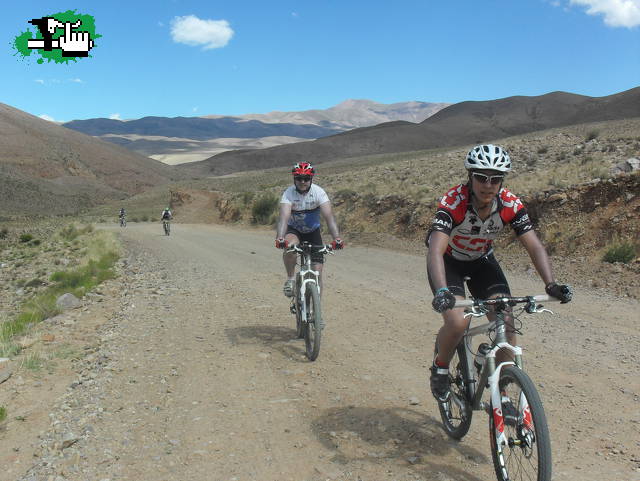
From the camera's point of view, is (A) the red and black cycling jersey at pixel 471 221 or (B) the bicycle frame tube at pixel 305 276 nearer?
(A) the red and black cycling jersey at pixel 471 221

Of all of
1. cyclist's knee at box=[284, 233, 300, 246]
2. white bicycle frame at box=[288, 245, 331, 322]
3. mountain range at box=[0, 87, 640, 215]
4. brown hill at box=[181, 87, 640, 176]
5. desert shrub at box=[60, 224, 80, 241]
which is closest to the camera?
white bicycle frame at box=[288, 245, 331, 322]

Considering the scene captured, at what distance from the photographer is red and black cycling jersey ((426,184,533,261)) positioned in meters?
4.25

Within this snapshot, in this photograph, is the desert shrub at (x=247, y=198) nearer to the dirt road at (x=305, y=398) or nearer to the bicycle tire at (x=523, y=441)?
the dirt road at (x=305, y=398)

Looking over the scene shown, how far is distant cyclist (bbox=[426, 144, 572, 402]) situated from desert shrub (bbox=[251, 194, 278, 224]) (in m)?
28.6

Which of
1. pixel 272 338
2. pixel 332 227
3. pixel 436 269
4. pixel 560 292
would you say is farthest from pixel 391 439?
pixel 272 338

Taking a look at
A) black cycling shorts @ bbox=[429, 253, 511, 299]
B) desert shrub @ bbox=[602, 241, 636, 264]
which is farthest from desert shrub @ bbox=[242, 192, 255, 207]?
black cycling shorts @ bbox=[429, 253, 511, 299]

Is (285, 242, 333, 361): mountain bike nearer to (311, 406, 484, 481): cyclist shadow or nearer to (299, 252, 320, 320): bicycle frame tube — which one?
(299, 252, 320, 320): bicycle frame tube

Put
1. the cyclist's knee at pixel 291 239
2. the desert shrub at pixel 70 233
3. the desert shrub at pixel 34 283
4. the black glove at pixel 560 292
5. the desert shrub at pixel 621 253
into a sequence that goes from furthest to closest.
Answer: the desert shrub at pixel 70 233 < the desert shrub at pixel 34 283 < the desert shrub at pixel 621 253 < the cyclist's knee at pixel 291 239 < the black glove at pixel 560 292

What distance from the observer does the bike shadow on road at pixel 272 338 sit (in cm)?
731

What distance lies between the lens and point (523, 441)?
3.43 metres

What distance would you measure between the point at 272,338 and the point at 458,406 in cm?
390

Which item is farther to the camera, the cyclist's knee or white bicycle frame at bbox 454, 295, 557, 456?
the cyclist's knee

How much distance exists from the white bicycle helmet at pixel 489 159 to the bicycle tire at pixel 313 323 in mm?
3190

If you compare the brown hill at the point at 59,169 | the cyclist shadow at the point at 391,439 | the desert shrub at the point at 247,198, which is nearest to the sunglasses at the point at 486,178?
the cyclist shadow at the point at 391,439
